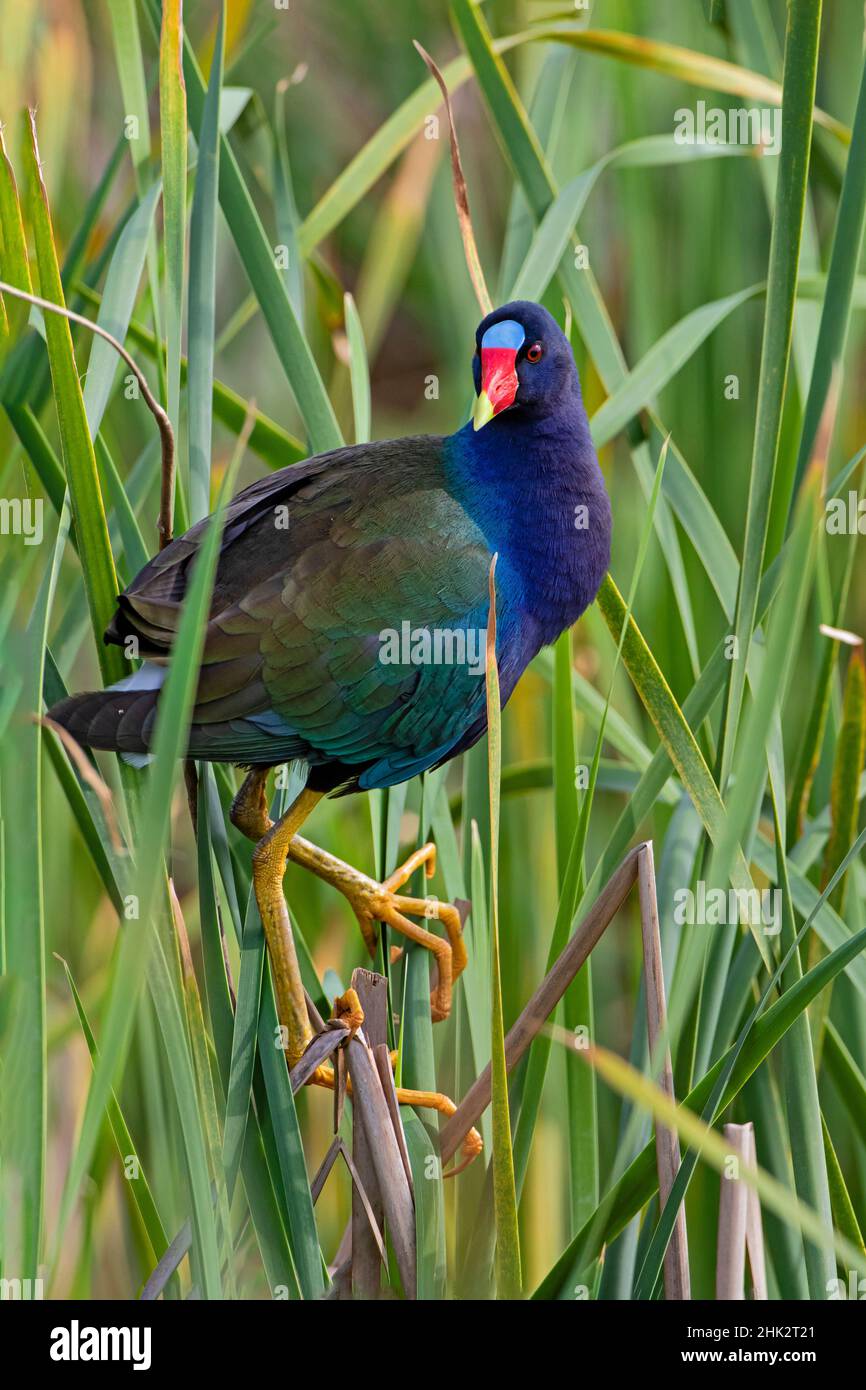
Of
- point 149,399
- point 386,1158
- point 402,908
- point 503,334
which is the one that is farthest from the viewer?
point 402,908

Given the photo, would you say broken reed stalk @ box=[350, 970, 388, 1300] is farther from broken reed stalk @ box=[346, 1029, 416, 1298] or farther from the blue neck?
the blue neck

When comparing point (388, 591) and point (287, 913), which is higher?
point (388, 591)

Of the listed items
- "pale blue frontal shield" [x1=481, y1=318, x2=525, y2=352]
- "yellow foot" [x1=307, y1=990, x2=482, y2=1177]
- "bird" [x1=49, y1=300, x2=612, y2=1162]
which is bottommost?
"yellow foot" [x1=307, y1=990, x2=482, y2=1177]

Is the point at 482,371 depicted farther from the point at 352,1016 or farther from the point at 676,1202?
the point at 676,1202

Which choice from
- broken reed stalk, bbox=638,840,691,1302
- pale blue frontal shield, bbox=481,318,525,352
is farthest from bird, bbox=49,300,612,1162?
broken reed stalk, bbox=638,840,691,1302

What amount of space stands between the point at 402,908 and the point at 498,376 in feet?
1.68

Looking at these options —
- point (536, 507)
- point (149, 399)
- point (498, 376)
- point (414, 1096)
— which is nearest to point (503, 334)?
point (498, 376)

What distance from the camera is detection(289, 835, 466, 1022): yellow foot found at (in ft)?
3.89

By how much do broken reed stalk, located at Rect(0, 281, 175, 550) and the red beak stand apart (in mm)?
269

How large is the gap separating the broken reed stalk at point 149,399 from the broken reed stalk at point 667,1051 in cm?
46

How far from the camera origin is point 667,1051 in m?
0.91

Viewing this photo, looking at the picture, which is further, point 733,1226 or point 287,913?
point 287,913

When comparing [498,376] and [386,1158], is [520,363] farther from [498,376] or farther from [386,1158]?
[386,1158]

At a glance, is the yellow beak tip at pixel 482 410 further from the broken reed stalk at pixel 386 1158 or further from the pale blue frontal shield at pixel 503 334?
the broken reed stalk at pixel 386 1158
